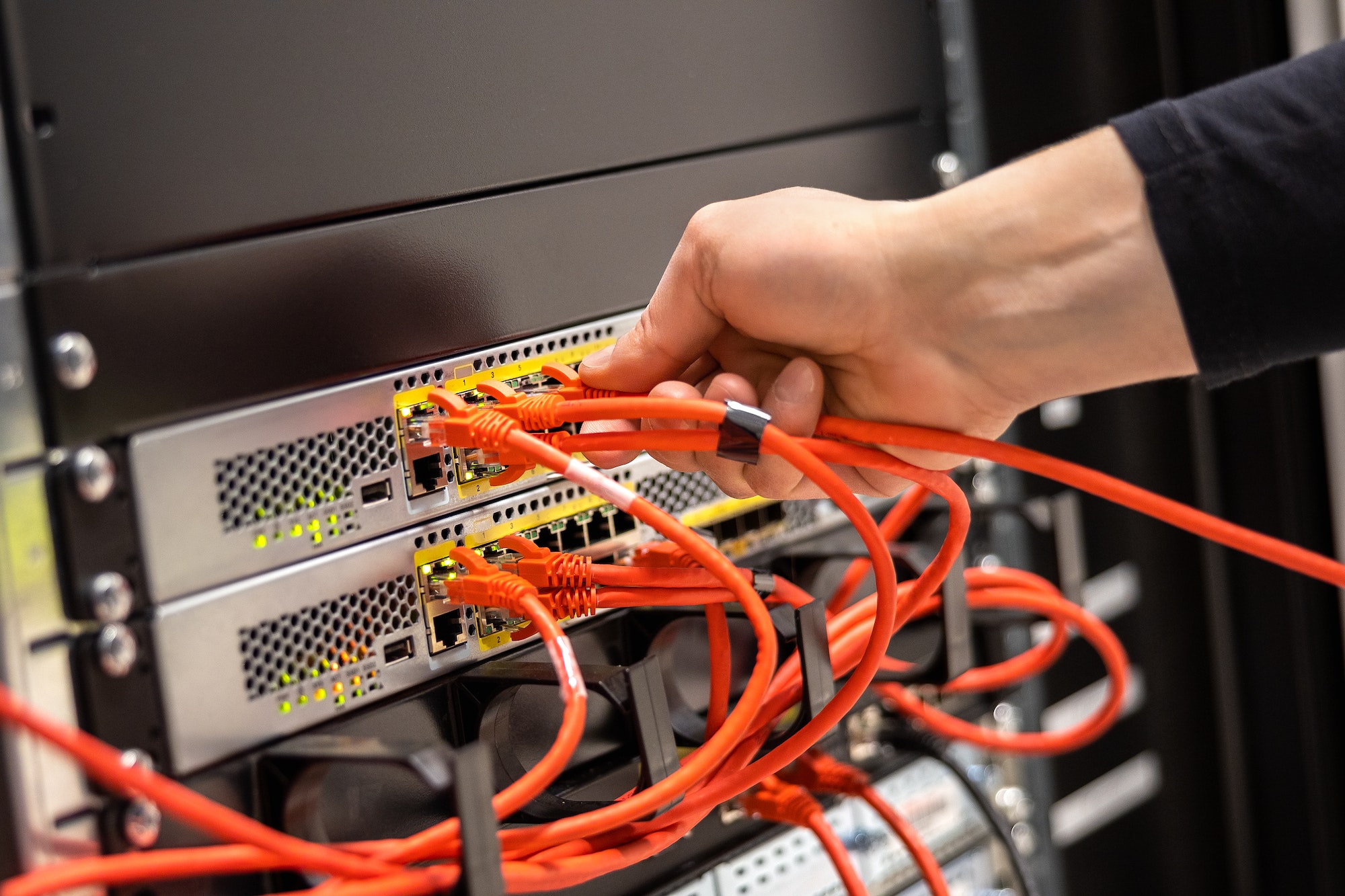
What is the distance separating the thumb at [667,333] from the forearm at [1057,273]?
0.44ft

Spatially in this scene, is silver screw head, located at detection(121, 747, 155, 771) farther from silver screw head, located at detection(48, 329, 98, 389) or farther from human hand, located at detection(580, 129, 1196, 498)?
human hand, located at detection(580, 129, 1196, 498)

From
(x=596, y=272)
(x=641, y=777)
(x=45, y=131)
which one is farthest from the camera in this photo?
(x=596, y=272)

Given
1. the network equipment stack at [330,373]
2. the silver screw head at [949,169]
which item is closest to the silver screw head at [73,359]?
the network equipment stack at [330,373]

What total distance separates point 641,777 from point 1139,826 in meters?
1.09

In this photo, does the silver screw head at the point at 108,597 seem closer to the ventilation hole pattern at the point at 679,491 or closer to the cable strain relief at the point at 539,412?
the cable strain relief at the point at 539,412

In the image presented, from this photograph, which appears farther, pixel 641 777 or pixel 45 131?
pixel 641 777

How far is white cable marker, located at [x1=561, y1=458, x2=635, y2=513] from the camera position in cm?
69

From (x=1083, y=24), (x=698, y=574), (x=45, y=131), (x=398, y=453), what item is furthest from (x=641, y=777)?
(x=1083, y=24)

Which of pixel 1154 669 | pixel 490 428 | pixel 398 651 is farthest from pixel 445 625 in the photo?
pixel 1154 669

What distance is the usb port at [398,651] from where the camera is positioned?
739mm

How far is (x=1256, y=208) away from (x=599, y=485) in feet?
1.31

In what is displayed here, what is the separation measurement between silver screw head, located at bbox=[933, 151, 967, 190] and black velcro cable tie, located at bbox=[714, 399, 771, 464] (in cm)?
55

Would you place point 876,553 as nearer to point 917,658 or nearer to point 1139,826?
point 917,658

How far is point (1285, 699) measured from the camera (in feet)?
4.92
